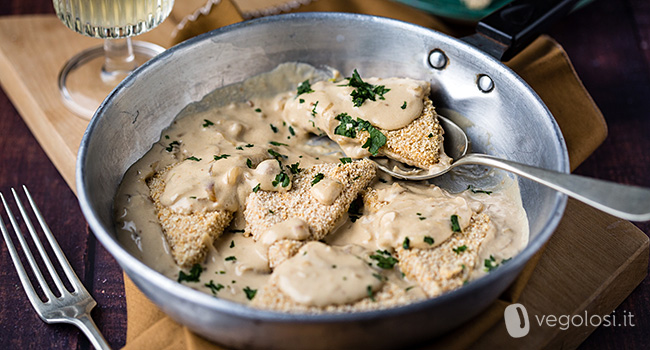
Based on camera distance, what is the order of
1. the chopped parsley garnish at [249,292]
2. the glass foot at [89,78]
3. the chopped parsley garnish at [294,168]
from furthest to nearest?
the glass foot at [89,78] < the chopped parsley garnish at [294,168] < the chopped parsley garnish at [249,292]

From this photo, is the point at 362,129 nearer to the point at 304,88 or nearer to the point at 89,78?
the point at 304,88

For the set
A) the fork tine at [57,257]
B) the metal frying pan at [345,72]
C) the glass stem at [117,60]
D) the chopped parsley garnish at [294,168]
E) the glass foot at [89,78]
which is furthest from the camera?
the glass stem at [117,60]

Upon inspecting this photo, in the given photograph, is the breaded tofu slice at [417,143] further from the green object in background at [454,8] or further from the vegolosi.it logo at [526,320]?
the green object in background at [454,8]

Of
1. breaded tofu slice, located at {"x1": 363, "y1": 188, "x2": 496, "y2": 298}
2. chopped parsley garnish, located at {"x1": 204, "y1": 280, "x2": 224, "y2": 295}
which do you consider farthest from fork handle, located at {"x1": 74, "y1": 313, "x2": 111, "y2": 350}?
breaded tofu slice, located at {"x1": 363, "y1": 188, "x2": 496, "y2": 298}

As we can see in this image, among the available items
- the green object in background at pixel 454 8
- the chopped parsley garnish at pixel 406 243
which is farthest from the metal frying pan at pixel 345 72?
the green object in background at pixel 454 8

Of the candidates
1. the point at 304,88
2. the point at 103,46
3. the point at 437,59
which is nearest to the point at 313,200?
the point at 304,88
